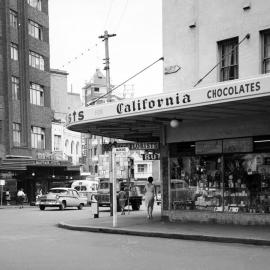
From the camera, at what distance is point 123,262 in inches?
481

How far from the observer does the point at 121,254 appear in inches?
536

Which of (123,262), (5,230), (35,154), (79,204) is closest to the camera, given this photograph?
(123,262)

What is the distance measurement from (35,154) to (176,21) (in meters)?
35.4

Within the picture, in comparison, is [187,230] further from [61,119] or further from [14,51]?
[61,119]

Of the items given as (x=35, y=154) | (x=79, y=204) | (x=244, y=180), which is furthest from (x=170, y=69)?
(x=35, y=154)

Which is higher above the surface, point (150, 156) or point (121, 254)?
point (150, 156)

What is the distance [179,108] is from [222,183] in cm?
445

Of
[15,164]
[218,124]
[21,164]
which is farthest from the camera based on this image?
[21,164]

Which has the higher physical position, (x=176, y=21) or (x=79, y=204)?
(x=176, y=21)

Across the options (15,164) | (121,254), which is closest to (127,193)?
(15,164)

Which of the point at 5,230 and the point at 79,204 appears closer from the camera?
the point at 5,230

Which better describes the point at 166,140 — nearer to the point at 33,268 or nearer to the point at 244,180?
the point at 244,180

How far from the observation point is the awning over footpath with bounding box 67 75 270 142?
16.2m

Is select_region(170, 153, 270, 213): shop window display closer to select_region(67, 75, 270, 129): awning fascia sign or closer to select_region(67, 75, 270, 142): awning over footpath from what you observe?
select_region(67, 75, 270, 142): awning over footpath
